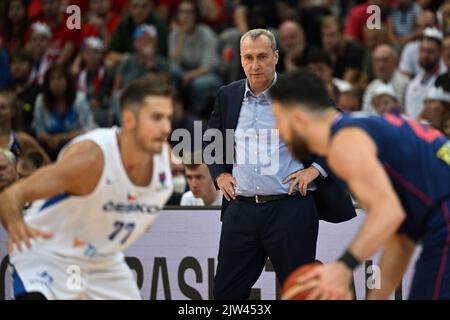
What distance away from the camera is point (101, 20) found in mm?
15320

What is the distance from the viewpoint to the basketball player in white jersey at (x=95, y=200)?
5797 millimetres

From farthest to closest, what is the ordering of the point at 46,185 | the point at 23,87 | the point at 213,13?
the point at 213,13
the point at 23,87
the point at 46,185

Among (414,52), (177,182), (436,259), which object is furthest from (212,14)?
(436,259)

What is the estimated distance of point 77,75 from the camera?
46.9 feet

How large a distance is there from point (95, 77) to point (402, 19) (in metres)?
4.43

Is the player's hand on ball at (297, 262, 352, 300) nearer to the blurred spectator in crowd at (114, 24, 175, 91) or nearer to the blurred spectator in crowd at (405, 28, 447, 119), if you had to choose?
the blurred spectator in crowd at (405, 28, 447, 119)

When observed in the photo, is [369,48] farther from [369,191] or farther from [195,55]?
[369,191]

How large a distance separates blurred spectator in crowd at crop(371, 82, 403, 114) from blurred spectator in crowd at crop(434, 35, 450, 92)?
532 mm

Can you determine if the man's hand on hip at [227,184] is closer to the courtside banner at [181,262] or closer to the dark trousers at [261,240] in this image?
the dark trousers at [261,240]

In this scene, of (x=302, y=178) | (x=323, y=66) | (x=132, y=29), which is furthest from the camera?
(x=132, y=29)

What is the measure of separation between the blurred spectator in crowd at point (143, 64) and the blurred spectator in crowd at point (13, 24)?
2.32 meters

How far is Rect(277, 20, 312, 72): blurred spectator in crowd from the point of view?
42.5 ft

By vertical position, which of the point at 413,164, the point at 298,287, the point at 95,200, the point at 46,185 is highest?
the point at 413,164
